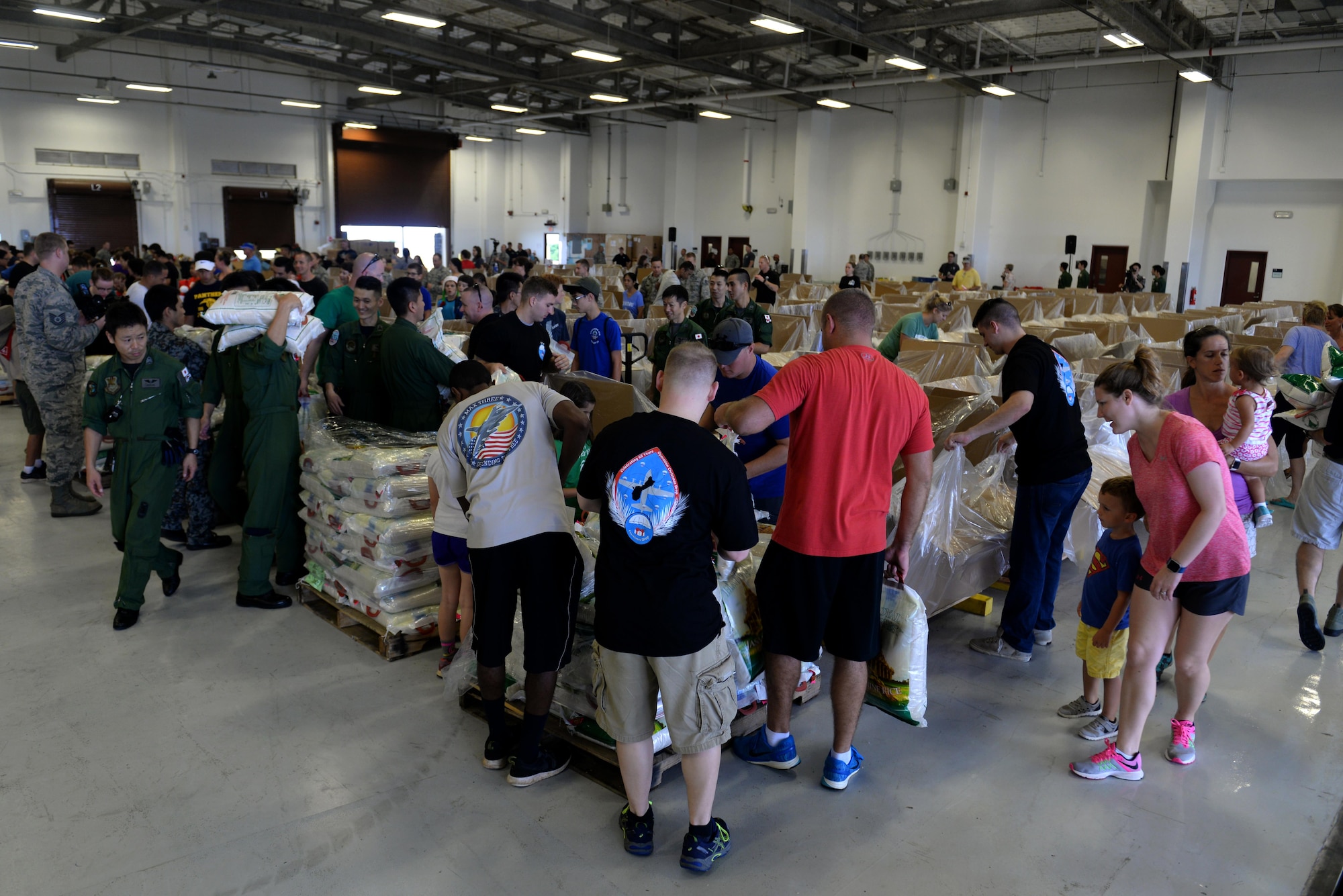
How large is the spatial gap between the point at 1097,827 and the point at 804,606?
120 centimetres

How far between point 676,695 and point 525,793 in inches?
34.3

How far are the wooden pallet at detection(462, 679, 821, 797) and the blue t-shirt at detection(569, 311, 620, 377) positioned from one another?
3.20 meters

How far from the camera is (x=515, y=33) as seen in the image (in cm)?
1817

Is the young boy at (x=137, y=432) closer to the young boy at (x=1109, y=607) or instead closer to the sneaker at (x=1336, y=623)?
the young boy at (x=1109, y=607)

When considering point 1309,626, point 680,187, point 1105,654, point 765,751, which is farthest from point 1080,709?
point 680,187

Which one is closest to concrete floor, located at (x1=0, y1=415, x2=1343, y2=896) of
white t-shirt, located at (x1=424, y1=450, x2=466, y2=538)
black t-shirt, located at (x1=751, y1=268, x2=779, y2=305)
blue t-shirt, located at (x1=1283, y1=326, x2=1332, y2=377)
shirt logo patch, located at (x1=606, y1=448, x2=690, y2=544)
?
white t-shirt, located at (x1=424, y1=450, x2=466, y2=538)

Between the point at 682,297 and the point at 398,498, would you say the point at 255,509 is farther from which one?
the point at 682,297

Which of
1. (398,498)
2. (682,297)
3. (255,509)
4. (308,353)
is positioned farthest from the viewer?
(682,297)

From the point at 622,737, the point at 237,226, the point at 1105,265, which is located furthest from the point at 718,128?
the point at 622,737

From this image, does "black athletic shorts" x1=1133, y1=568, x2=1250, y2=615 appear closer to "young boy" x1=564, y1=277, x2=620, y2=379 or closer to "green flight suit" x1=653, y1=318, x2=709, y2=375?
"green flight suit" x1=653, y1=318, x2=709, y2=375

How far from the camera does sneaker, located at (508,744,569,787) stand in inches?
119

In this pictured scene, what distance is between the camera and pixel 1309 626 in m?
4.30

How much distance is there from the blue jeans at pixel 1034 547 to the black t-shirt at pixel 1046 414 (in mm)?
63

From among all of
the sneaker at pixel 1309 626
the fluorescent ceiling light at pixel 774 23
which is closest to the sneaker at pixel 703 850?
the sneaker at pixel 1309 626
